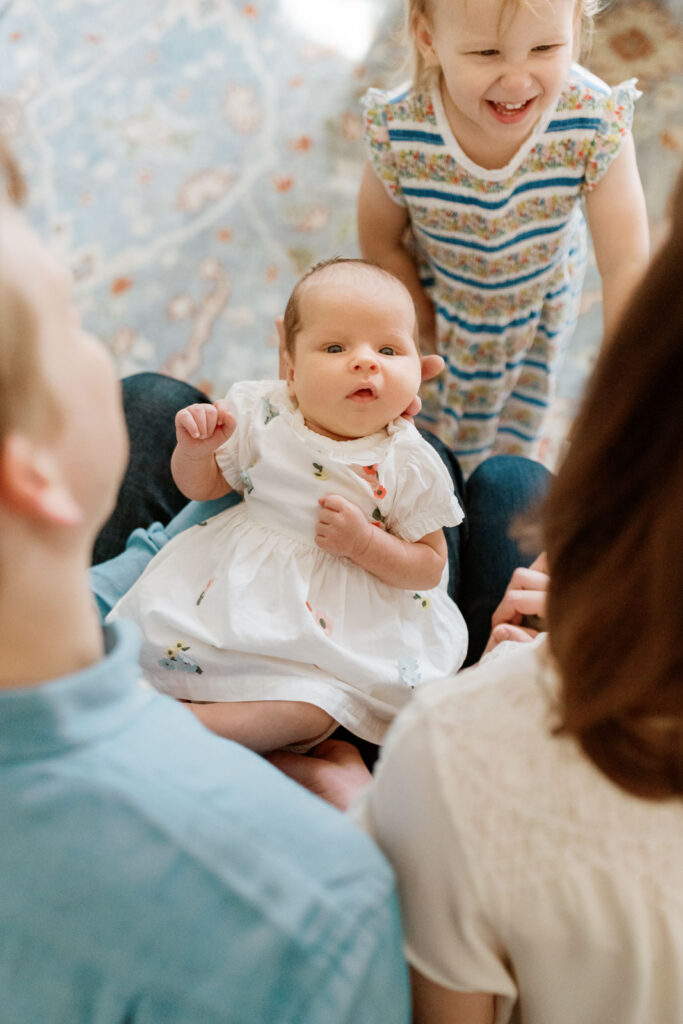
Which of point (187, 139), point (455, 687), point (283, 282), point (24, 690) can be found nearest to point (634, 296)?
point (455, 687)

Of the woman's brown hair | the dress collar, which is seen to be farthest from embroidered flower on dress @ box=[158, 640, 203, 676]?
the woman's brown hair

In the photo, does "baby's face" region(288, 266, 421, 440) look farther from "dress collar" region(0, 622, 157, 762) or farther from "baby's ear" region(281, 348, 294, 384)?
"dress collar" region(0, 622, 157, 762)

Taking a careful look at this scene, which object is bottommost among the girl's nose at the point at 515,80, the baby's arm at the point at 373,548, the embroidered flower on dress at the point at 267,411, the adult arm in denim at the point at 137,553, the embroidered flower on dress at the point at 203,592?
the adult arm in denim at the point at 137,553

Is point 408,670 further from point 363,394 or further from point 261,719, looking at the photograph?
point 363,394

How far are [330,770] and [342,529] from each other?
245mm

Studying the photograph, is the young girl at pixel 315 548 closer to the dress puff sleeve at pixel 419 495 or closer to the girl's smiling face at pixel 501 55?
the dress puff sleeve at pixel 419 495

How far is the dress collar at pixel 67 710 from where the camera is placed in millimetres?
425

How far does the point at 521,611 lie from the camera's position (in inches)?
34.8

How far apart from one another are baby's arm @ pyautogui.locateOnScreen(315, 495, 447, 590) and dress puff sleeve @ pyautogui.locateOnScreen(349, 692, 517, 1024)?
14.1 inches

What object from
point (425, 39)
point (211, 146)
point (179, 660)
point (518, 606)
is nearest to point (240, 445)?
point (179, 660)

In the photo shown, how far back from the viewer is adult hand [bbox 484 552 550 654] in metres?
0.86

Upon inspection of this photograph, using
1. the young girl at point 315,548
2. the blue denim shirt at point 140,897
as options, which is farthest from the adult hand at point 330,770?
the blue denim shirt at point 140,897

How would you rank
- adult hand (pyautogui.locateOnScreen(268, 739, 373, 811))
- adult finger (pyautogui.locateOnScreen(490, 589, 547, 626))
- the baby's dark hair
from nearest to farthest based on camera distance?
1. adult hand (pyautogui.locateOnScreen(268, 739, 373, 811))
2. adult finger (pyautogui.locateOnScreen(490, 589, 547, 626))
3. the baby's dark hair

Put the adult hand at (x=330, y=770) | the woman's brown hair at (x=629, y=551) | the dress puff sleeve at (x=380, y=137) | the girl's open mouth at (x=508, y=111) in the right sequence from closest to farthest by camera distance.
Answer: the woman's brown hair at (x=629, y=551) → the adult hand at (x=330, y=770) → the girl's open mouth at (x=508, y=111) → the dress puff sleeve at (x=380, y=137)
